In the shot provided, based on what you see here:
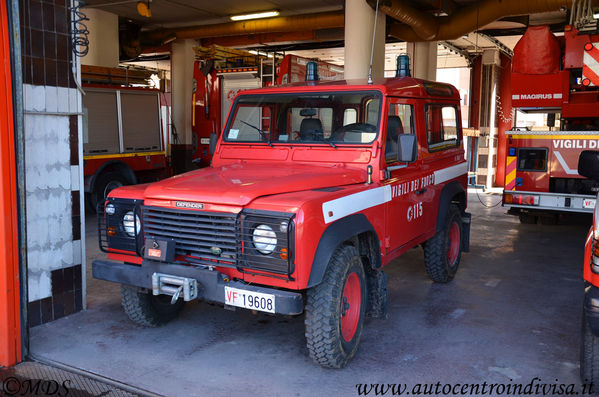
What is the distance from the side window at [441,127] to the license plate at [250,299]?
253 cm

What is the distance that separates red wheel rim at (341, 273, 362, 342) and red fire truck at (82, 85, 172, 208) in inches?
260

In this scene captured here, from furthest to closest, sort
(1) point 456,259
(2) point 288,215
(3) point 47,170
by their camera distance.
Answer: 1. (1) point 456,259
2. (3) point 47,170
3. (2) point 288,215

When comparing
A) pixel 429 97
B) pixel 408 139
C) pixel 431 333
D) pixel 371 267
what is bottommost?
pixel 431 333

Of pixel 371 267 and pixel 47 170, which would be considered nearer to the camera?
pixel 371 267

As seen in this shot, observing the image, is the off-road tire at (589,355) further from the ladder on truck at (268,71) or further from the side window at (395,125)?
the ladder on truck at (268,71)

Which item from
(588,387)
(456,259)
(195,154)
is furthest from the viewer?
(195,154)

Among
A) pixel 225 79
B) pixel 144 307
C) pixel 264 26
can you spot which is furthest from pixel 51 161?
pixel 264 26

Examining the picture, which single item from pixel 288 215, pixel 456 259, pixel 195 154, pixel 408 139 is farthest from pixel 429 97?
pixel 195 154

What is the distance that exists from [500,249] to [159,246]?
5417 millimetres

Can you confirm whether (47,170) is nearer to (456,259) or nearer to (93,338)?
(93,338)

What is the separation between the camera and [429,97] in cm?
513

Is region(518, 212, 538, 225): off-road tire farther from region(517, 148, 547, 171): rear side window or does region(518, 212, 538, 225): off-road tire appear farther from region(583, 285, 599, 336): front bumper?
region(583, 285, 599, 336): front bumper

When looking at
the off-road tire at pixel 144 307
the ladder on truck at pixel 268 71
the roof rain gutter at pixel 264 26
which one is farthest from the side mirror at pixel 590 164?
the roof rain gutter at pixel 264 26

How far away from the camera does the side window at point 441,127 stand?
5129mm
